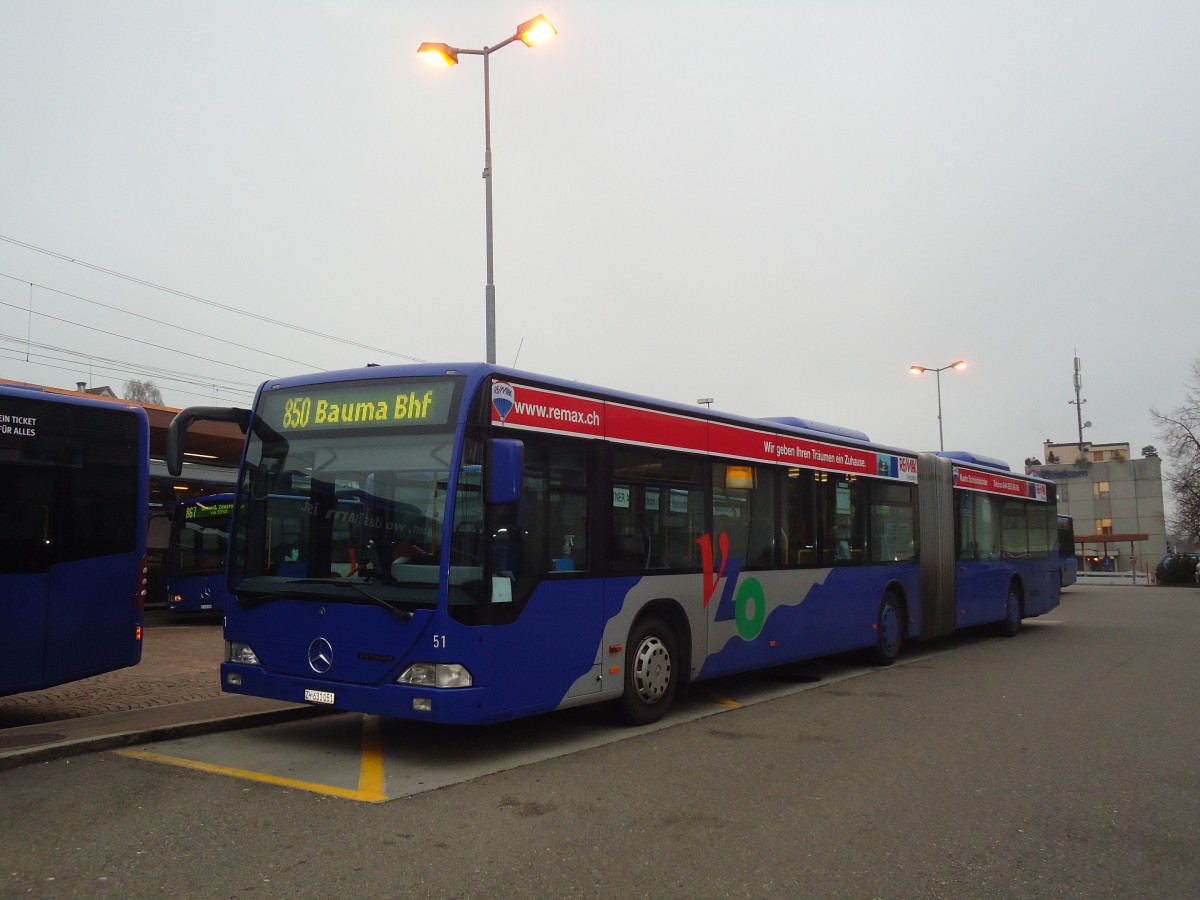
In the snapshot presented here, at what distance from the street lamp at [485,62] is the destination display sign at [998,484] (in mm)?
8230

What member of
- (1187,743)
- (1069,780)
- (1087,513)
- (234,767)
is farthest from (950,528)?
(1087,513)

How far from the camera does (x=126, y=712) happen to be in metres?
9.11

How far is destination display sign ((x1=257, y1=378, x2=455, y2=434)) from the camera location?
7406 millimetres

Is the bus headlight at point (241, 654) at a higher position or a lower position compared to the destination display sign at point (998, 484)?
lower

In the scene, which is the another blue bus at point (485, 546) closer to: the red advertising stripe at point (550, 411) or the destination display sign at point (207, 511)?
the red advertising stripe at point (550, 411)

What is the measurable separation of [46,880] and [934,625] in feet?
44.0

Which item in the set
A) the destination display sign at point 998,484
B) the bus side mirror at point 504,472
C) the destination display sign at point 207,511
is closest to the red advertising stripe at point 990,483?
the destination display sign at point 998,484

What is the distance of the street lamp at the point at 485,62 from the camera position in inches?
510

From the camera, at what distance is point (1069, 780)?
7.12 metres

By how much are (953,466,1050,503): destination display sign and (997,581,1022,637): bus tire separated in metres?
1.82

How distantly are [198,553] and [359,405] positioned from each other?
689 inches

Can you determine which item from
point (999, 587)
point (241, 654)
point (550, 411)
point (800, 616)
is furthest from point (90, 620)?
point (999, 587)

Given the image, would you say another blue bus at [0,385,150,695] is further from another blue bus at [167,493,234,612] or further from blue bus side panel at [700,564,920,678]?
another blue bus at [167,493,234,612]

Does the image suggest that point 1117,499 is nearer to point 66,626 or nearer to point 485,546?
point 485,546
